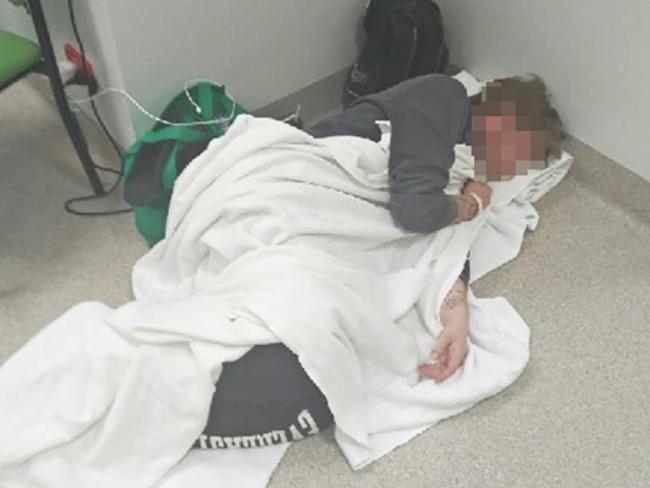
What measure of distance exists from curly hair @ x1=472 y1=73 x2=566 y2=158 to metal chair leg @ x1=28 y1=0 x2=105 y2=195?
2.62ft

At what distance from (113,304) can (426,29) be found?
3.00 feet

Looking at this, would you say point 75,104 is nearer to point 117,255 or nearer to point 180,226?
point 117,255

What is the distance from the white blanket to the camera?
1.17m

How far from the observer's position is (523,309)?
1.53m

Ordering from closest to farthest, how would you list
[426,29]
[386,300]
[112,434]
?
1. [112,434]
2. [386,300]
3. [426,29]

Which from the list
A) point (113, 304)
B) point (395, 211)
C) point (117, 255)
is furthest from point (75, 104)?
point (395, 211)

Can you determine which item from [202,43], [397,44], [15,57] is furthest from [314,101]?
[15,57]

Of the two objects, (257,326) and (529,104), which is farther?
(529,104)

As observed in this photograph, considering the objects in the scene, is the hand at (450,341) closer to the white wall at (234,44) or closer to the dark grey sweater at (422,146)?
the dark grey sweater at (422,146)

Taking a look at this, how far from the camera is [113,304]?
5.02ft

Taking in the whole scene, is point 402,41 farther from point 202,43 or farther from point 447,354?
point 447,354

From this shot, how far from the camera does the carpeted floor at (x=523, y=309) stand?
1289 mm

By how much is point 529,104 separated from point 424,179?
30 cm

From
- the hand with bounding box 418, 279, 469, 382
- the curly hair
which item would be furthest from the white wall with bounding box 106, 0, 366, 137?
the hand with bounding box 418, 279, 469, 382
